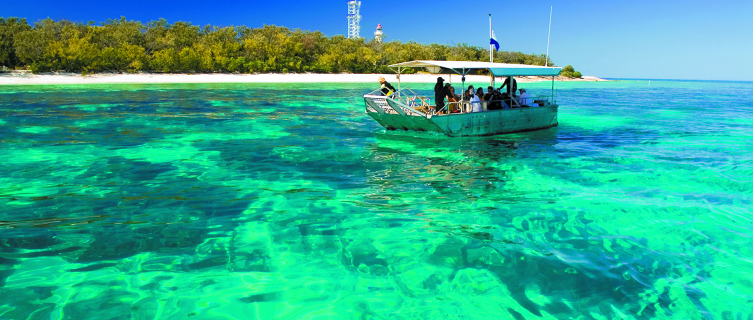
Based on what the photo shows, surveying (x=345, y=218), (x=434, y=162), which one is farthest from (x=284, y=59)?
(x=345, y=218)

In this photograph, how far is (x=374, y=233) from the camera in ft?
23.4

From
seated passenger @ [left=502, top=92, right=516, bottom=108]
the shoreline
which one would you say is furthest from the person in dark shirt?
the shoreline

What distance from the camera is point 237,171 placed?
37.8 feet

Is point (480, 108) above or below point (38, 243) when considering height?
above

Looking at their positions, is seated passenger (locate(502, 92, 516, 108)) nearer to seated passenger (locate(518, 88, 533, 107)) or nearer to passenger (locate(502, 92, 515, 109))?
passenger (locate(502, 92, 515, 109))

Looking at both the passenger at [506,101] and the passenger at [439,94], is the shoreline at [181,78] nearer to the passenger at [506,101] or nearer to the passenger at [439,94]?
the passenger at [506,101]

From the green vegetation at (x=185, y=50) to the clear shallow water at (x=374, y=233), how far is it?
4833 cm

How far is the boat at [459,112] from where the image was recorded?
615 inches

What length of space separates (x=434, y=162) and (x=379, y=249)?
6465 mm

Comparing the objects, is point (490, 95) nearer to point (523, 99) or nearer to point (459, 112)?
point (459, 112)

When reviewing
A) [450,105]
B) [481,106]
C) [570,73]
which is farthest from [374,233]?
[570,73]

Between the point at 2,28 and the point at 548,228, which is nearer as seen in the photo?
the point at 548,228

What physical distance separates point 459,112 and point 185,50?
5743 centimetres

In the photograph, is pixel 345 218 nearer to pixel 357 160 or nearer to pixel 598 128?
→ pixel 357 160
